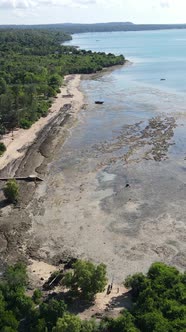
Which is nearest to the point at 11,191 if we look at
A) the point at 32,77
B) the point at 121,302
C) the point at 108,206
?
the point at 108,206

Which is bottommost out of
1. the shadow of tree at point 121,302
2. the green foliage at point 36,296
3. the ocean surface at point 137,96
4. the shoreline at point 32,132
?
the ocean surface at point 137,96

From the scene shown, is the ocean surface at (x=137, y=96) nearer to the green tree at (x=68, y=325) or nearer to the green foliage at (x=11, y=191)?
the green foliage at (x=11, y=191)

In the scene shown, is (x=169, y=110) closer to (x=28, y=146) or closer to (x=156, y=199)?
(x=28, y=146)

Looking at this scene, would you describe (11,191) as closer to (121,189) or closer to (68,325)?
(121,189)

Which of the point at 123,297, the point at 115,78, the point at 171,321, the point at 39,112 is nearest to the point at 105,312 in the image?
the point at 123,297

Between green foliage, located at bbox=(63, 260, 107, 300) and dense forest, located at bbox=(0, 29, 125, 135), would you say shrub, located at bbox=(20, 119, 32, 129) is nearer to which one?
dense forest, located at bbox=(0, 29, 125, 135)

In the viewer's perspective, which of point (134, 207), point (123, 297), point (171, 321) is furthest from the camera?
point (134, 207)

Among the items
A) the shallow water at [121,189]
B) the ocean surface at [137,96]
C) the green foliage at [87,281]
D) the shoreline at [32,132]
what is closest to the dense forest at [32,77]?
the shoreline at [32,132]
